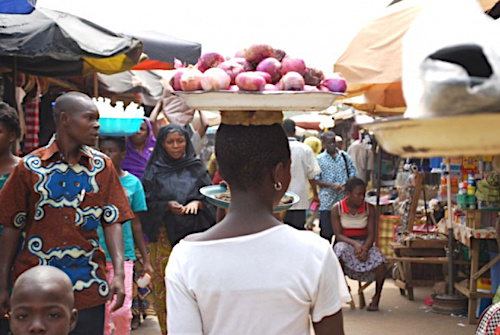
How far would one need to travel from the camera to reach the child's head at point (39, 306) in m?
2.98

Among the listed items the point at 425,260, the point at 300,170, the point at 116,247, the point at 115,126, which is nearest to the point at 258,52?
the point at 116,247

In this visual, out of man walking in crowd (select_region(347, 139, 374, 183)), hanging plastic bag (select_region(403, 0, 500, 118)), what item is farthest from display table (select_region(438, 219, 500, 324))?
man walking in crowd (select_region(347, 139, 374, 183))

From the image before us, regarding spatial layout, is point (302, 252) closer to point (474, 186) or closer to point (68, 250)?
point (68, 250)

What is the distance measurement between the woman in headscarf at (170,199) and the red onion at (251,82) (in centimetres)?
332

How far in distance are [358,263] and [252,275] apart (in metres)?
6.26

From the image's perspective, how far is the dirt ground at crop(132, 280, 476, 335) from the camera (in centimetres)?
721

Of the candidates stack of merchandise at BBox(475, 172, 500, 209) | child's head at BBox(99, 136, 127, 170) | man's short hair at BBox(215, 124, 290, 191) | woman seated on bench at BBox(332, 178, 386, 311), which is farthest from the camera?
woman seated on bench at BBox(332, 178, 386, 311)

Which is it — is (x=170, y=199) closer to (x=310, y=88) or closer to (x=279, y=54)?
(x=279, y=54)

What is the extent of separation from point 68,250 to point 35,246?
17 centimetres

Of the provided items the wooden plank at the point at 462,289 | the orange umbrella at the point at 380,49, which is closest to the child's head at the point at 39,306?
the orange umbrella at the point at 380,49

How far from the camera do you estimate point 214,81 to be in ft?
9.23

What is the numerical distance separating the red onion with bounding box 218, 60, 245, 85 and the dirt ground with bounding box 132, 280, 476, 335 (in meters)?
4.56

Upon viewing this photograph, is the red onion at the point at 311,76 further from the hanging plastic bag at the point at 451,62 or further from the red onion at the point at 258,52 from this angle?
the hanging plastic bag at the point at 451,62

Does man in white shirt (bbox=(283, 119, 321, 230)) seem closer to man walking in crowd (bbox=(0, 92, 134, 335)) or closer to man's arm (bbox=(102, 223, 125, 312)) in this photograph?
man's arm (bbox=(102, 223, 125, 312))
